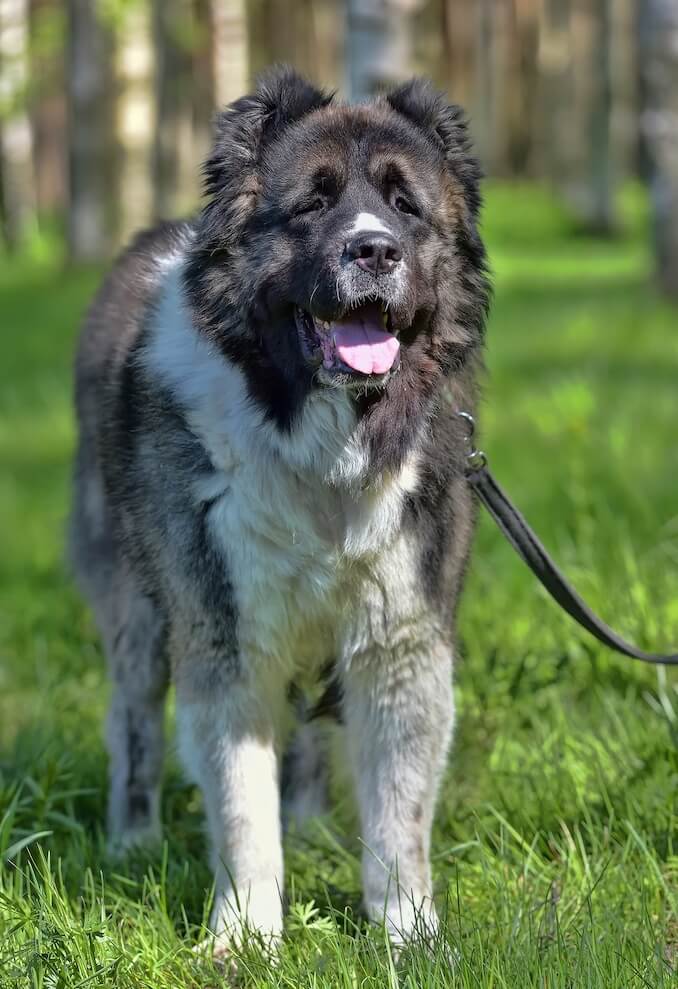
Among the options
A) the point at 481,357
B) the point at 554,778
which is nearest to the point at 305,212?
the point at 481,357

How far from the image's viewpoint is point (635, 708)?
13.7 feet

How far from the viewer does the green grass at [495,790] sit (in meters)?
2.85

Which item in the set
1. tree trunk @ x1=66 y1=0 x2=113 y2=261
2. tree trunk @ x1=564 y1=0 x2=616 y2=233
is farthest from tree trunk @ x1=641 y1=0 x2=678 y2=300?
tree trunk @ x1=564 y1=0 x2=616 y2=233

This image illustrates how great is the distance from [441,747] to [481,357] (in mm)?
1018

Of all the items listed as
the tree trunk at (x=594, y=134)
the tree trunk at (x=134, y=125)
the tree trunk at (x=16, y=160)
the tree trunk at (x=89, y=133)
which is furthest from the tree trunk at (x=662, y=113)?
the tree trunk at (x=16, y=160)

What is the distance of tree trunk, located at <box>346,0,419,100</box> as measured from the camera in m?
8.52

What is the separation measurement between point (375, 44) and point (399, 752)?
618 centimetres

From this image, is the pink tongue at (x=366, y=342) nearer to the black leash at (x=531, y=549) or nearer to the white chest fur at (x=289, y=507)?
the white chest fur at (x=289, y=507)

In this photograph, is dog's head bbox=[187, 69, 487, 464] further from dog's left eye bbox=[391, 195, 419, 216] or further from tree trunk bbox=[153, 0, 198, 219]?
tree trunk bbox=[153, 0, 198, 219]

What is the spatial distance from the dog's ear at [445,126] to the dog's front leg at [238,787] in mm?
1356

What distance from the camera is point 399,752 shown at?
3.42m

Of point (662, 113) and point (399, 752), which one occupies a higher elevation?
point (662, 113)

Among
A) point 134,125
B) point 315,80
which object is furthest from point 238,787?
point 134,125

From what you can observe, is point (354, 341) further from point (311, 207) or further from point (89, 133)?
point (89, 133)
